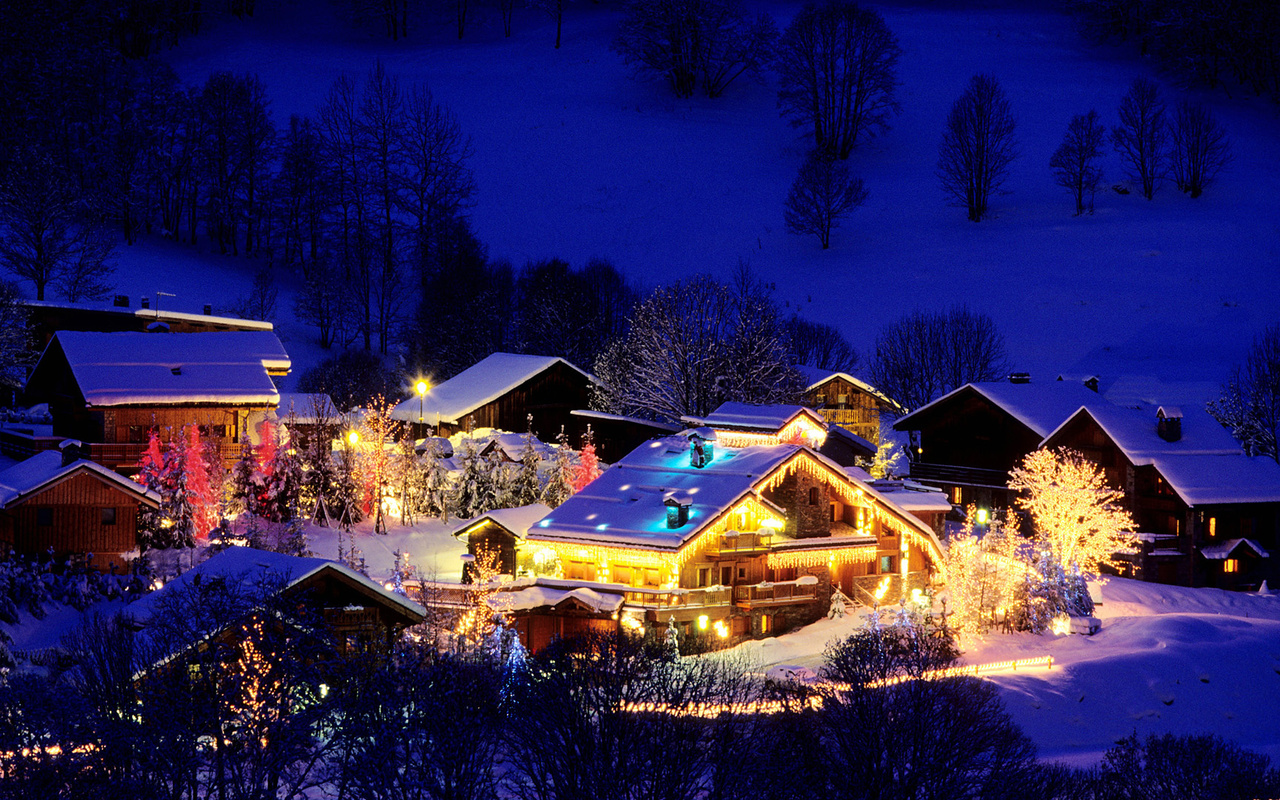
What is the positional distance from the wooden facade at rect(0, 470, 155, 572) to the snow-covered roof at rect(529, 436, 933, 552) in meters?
14.6

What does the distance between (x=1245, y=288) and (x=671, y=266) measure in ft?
126

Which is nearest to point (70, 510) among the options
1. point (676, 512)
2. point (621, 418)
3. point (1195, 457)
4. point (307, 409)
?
point (307, 409)

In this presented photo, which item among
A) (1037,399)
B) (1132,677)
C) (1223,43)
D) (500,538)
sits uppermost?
→ (1223,43)

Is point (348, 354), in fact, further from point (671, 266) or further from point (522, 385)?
point (671, 266)

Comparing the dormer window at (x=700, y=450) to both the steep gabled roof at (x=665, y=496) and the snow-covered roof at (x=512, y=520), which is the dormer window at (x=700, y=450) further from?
the snow-covered roof at (x=512, y=520)

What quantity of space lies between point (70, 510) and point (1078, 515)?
38.3 metres

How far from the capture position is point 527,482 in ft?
185

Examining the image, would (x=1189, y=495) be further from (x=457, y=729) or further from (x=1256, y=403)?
(x=457, y=729)

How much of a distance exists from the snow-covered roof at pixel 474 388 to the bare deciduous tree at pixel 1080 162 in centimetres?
4578

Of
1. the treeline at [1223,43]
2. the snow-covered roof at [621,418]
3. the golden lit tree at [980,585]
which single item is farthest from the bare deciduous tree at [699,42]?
the golden lit tree at [980,585]

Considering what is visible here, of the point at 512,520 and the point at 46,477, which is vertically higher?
the point at 46,477

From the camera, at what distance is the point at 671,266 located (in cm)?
9325

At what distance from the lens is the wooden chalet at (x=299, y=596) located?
30828 mm

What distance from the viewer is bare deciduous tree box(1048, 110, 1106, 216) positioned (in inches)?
3834
